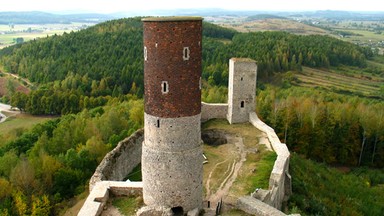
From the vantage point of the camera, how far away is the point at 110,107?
54781 mm

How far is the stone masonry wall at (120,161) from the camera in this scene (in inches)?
967

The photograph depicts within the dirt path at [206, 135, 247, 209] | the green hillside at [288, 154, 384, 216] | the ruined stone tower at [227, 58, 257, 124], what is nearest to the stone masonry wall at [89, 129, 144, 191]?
the dirt path at [206, 135, 247, 209]

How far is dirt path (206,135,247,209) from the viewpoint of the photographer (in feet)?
74.6

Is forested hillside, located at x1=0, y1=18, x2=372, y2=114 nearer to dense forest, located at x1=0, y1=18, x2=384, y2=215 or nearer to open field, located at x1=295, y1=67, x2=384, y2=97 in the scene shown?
dense forest, located at x1=0, y1=18, x2=384, y2=215

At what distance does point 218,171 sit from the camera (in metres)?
26.9

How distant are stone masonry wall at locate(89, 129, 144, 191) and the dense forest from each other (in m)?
4.64

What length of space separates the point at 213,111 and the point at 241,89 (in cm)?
388

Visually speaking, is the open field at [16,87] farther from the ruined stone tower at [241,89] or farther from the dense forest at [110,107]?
the ruined stone tower at [241,89]

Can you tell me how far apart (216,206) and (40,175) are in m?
17.2

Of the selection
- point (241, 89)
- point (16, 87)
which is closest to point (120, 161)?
point (241, 89)

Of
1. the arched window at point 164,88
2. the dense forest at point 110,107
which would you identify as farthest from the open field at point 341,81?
the arched window at point 164,88

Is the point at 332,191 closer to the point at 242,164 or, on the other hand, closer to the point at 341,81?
the point at 242,164

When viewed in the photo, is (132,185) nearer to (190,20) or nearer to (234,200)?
(234,200)

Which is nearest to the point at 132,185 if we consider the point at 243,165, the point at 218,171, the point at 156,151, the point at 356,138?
the point at 156,151
